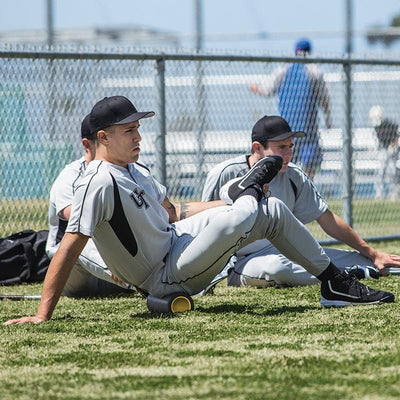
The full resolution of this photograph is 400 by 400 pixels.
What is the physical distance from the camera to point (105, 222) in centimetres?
520

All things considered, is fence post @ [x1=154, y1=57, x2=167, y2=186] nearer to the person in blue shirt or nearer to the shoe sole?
the person in blue shirt

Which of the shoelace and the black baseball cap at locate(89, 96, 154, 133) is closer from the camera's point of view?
the black baseball cap at locate(89, 96, 154, 133)

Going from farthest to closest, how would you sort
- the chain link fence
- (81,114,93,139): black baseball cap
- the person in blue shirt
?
the person in blue shirt
the chain link fence
(81,114,93,139): black baseball cap

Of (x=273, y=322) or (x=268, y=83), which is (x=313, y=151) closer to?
(x=268, y=83)

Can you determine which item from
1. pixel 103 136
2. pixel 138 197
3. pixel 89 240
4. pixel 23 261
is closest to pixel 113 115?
pixel 103 136

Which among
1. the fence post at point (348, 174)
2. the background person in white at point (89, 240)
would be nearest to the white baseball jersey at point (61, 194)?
the background person in white at point (89, 240)

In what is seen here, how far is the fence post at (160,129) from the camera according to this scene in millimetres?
8453

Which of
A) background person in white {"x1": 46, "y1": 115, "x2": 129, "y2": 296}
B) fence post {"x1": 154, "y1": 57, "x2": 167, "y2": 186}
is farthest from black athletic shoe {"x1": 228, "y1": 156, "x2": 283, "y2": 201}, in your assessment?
fence post {"x1": 154, "y1": 57, "x2": 167, "y2": 186}

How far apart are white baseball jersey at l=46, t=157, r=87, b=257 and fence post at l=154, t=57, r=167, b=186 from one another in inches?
80.2

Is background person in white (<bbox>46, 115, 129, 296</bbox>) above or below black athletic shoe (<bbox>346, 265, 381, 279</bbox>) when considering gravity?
above

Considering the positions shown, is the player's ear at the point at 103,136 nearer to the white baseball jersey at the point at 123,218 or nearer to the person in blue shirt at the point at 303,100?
the white baseball jersey at the point at 123,218

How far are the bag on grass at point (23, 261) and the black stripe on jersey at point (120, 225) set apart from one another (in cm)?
217

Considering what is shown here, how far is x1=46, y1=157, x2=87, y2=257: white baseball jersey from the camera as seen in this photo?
605 cm

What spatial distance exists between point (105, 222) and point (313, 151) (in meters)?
4.93
